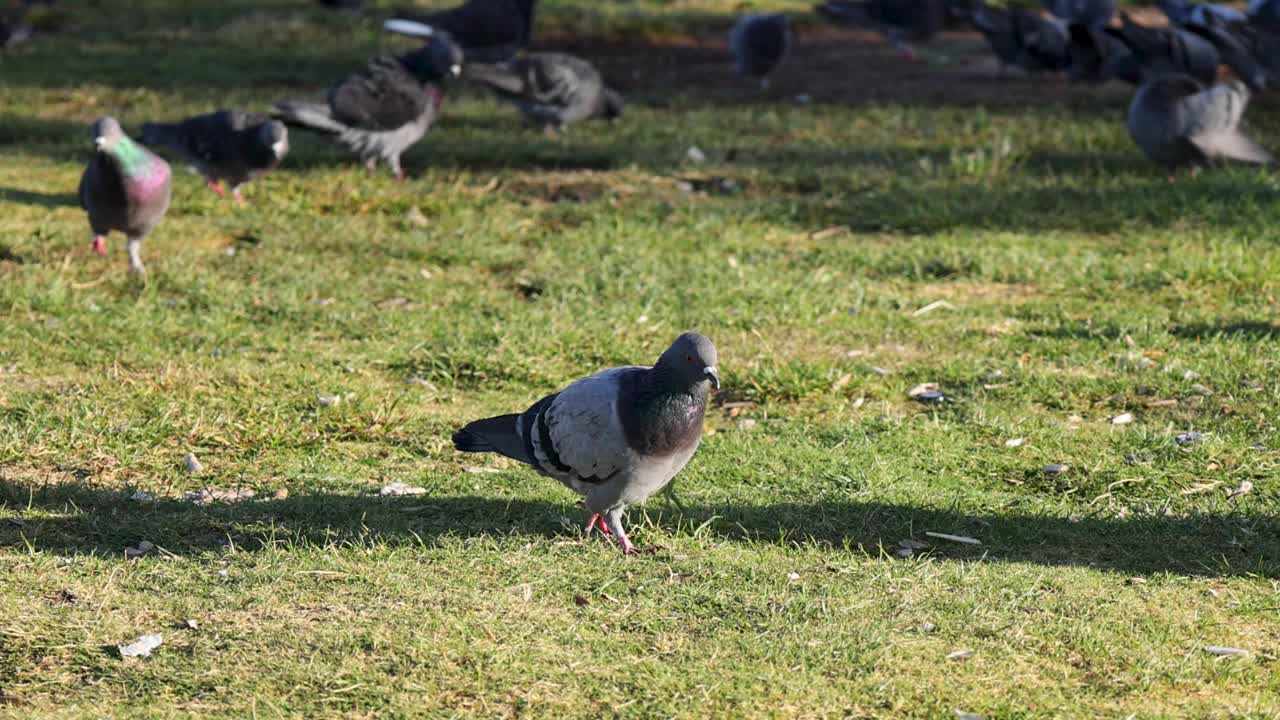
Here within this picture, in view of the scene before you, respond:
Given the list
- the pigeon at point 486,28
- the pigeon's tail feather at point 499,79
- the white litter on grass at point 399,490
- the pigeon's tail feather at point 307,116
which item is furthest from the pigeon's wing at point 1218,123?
the white litter on grass at point 399,490

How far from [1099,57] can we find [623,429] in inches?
317

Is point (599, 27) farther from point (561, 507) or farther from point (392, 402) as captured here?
point (561, 507)

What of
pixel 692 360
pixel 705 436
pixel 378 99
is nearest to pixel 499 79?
pixel 378 99

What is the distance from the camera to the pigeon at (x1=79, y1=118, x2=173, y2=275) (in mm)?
6570

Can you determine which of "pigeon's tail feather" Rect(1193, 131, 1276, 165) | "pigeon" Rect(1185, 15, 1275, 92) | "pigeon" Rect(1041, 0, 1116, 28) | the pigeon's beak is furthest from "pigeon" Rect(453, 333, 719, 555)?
"pigeon" Rect(1041, 0, 1116, 28)

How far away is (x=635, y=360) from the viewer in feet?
19.3

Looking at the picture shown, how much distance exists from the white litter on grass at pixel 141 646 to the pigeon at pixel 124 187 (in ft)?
11.6

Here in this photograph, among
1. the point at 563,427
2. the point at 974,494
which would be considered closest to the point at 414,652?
the point at 563,427

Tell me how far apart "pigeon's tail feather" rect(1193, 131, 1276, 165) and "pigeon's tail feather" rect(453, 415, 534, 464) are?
582 cm

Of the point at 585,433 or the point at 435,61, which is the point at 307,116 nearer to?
the point at 435,61

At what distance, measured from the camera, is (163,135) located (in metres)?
7.99

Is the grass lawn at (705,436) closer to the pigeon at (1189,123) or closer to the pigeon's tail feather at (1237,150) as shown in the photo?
the pigeon at (1189,123)

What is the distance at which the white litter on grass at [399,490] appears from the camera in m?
4.67

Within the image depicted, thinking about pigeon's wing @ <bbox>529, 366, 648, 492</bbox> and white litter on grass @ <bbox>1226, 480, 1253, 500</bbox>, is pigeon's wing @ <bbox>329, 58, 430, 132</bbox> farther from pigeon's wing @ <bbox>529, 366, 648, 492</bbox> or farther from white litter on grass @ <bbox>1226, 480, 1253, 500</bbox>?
white litter on grass @ <bbox>1226, 480, 1253, 500</bbox>
